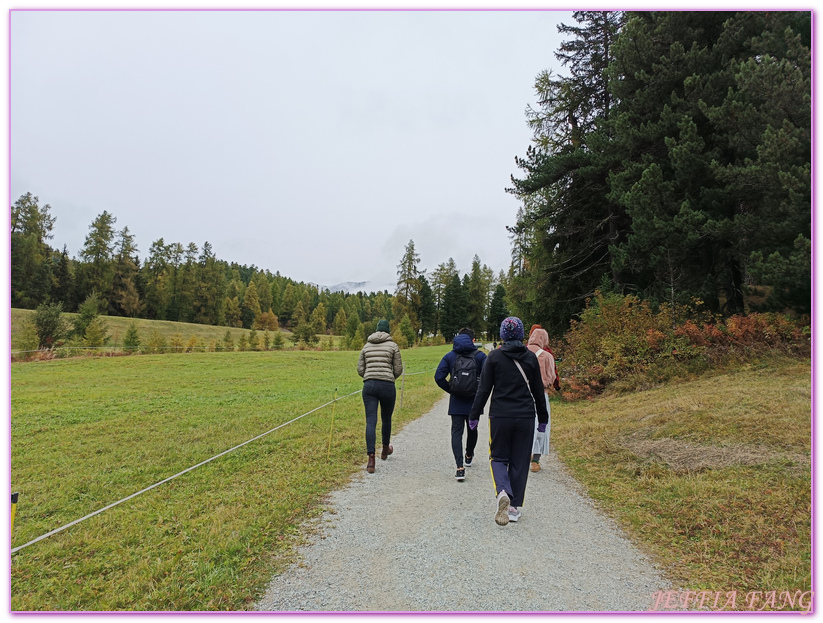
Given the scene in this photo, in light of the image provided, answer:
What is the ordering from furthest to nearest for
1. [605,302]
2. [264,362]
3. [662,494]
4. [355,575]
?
[264,362]
[605,302]
[662,494]
[355,575]

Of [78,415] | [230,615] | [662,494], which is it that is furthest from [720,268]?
[78,415]

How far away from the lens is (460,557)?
3.67 metres

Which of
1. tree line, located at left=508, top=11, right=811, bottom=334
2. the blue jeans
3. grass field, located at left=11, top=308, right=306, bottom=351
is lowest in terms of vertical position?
grass field, located at left=11, top=308, right=306, bottom=351

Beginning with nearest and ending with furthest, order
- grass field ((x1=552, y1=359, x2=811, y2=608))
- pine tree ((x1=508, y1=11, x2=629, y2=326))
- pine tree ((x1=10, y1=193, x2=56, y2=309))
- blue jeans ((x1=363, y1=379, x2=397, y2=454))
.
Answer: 1. grass field ((x1=552, y1=359, x2=811, y2=608))
2. blue jeans ((x1=363, y1=379, x2=397, y2=454))
3. pine tree ((x1=508, y1=11, x2=629, y2=326))
4. pine tree ((x1=10, y1=193, x2=56, y2=309))

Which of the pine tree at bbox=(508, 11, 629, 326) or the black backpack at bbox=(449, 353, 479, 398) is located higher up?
the pine tree at bbox=(508, 11, 629, 326)

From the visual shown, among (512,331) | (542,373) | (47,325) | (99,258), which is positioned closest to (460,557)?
(512,331)

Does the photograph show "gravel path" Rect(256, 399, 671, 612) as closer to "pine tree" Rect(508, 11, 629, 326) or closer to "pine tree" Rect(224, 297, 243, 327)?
"pine tree" Rect(508, 11, 629, 326)

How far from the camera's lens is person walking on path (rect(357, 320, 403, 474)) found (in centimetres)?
638

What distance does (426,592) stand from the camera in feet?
10.4

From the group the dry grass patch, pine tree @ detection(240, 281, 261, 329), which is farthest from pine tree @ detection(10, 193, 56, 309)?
the dry grass patch

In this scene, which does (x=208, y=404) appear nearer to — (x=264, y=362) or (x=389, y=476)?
(x=389, y=476)

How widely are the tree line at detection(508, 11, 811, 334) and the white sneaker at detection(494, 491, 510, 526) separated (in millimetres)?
9778

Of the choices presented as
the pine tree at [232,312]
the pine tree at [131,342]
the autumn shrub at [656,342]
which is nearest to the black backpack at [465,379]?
the autumn shrub at [656,342]

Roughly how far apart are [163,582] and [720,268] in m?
16.9
